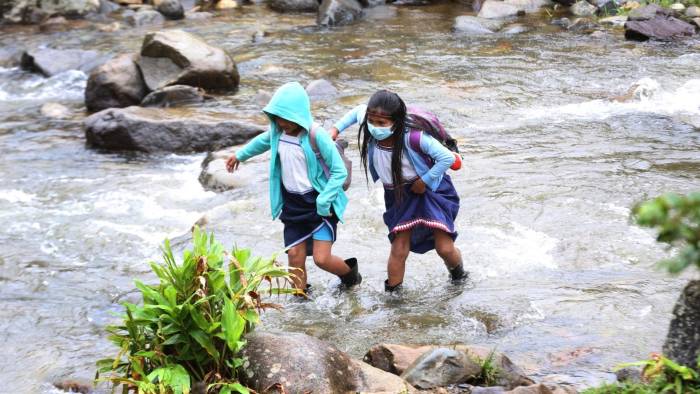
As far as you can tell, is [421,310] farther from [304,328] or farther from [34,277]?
A: [34,277]

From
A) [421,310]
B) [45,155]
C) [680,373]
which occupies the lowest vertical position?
[45,155]

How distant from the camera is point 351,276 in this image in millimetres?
6207

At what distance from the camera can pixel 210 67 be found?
1273cm

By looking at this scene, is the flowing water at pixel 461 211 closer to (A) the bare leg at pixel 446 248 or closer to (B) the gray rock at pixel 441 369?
(A) the bare leg at pixel 446 248

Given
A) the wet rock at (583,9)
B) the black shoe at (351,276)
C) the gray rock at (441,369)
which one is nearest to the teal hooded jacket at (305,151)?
the black shoe at (351,276)

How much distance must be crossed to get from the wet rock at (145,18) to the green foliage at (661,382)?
16.8 m

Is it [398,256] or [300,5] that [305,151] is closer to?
[398,256]

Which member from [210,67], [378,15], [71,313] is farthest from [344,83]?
[71,313]

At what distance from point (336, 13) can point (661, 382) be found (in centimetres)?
1541

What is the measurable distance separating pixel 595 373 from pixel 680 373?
Answer: 1.02 metres

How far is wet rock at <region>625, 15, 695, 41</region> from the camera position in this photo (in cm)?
1514

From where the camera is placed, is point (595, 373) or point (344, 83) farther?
point (344, 83)

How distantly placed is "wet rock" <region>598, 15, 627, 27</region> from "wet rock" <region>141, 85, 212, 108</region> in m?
8.94

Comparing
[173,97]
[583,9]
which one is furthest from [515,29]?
[173,97]
